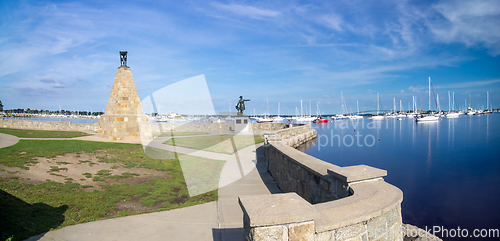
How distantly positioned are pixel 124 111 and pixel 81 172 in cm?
1101

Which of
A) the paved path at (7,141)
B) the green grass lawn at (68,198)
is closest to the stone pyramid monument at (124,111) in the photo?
the paved path at (7,141)

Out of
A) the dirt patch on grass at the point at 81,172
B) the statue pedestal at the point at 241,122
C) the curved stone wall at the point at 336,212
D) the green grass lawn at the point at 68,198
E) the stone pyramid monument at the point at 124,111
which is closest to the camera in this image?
the curved stone wall at the point at 336,212

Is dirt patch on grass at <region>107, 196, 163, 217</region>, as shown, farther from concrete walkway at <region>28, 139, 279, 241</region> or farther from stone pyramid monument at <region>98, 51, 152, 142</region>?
stone pyramid monument at <region>98, 51, 152, 142</region>

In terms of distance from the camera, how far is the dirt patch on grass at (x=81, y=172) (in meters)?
7.45

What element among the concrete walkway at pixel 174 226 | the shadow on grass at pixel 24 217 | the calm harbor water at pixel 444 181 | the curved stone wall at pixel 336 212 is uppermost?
the curved stone wall at pixel 336 212

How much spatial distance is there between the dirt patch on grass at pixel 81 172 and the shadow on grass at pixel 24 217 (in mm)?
1646

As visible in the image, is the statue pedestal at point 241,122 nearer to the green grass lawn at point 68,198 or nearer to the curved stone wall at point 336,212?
the green grass lawn at point 68,198

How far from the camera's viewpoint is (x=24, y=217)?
4.98 m

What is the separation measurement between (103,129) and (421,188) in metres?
21.4

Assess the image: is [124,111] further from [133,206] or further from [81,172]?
[133,206]

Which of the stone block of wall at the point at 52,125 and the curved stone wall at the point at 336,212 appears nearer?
the curved stone wall at the point at 336,212

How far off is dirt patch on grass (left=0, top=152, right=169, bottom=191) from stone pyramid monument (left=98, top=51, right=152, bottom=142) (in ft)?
27.0

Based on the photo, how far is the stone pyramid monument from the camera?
18734mm

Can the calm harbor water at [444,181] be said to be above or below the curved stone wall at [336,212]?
below
